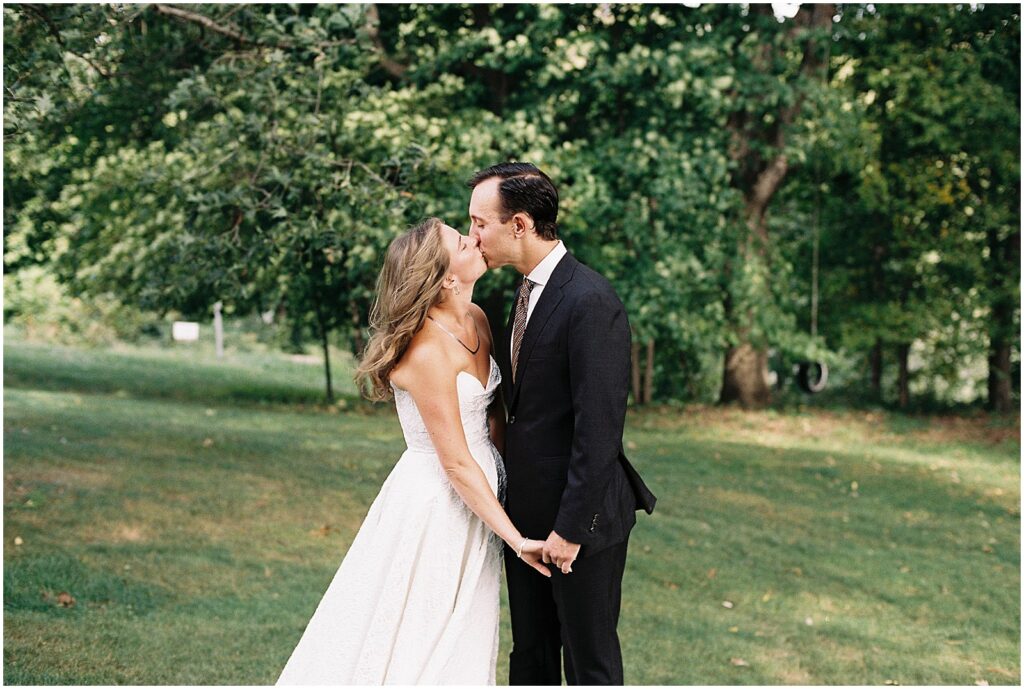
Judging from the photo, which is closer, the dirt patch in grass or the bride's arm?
the bride's arm

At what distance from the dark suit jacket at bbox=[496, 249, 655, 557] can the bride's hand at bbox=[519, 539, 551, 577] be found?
2.8 inches

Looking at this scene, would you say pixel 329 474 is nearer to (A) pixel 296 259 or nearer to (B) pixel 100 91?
→ (A) pixel 296 259

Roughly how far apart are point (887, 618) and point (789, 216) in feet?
41.3

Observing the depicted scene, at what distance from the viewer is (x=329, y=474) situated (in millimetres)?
10336

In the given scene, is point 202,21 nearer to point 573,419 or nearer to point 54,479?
point 54,479

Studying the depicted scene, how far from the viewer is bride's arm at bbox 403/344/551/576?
135 inches

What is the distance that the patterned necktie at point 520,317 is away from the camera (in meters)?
3.50

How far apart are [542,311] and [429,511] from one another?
81 cm

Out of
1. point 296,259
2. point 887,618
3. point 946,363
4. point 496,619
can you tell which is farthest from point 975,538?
point 946,363

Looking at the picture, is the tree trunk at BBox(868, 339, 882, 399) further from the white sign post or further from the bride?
the bride

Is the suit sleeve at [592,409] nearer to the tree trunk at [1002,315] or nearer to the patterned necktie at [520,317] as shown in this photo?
the patterned necktie at [520,317]

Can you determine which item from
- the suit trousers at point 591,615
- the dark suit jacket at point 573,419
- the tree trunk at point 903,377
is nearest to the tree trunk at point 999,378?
the tree trunk at point 903,377

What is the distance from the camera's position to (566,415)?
334 cm

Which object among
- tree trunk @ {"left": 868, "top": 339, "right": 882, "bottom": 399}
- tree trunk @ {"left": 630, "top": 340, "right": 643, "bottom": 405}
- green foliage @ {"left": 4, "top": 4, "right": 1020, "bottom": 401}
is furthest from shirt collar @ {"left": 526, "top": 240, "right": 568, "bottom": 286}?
tree trunk @ {"left": 868, "top": 339, "right": 882, "bottom": 399}
